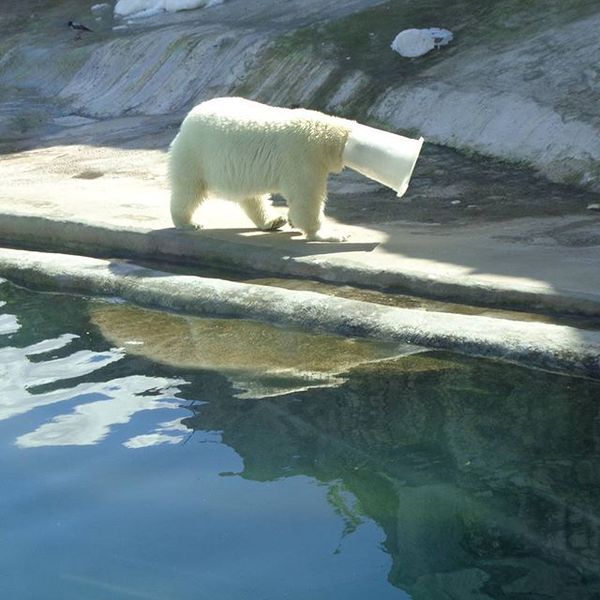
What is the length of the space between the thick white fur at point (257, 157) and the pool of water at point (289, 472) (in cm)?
152

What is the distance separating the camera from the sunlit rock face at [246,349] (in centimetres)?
528

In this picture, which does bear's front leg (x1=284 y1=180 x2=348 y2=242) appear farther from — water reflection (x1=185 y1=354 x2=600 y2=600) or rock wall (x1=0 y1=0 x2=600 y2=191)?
rock wall (x1=0 y1=0 x2=600 y2=191)

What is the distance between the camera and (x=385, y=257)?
679 cm

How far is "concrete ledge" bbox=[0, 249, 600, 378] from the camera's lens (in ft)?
16.5

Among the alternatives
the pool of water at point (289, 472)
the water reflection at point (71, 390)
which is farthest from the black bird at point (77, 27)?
the pool of water at point (289, 472)

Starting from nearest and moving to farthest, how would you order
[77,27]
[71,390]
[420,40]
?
[71,390], [420,40], [77,27]

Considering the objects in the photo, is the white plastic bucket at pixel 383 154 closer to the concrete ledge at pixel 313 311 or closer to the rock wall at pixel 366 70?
the concrete ledge at pixel 313 311

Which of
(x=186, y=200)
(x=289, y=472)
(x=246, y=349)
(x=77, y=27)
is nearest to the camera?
(x=289, y=472)

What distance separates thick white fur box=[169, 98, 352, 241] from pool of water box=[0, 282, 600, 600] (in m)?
1.52

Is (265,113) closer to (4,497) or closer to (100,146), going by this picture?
(4,497)

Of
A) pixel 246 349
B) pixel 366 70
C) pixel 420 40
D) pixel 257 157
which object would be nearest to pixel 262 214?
pixel 257 157

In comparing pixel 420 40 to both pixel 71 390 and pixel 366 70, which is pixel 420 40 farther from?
pixel 71 390

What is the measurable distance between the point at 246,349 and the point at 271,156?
72.4 inches

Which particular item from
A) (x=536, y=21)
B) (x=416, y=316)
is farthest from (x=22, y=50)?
(x=416, y=316)
